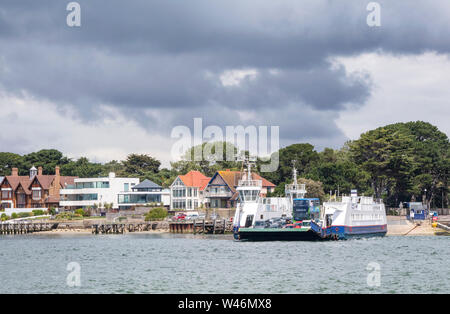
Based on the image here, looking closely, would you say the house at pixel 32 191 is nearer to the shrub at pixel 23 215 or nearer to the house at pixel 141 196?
the shrub at pixel 23 215

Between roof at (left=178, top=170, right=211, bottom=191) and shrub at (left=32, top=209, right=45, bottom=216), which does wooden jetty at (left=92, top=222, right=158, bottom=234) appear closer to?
shrub at (left=32, top=209, right=45, bottom=216)

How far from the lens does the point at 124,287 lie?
45.8m

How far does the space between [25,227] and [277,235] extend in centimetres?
5807

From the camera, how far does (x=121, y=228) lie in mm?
114062

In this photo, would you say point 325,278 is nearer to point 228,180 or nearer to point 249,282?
point 249,282

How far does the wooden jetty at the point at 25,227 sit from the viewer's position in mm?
A: 118938

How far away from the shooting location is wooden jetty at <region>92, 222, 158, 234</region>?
113375 millimetres

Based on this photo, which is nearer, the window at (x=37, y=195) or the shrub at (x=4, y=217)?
the shrub at (x=4, y=217)

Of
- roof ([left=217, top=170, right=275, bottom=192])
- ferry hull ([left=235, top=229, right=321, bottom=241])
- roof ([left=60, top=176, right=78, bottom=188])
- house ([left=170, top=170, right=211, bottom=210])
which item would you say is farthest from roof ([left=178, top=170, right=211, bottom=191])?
ferry hull ([left=235, top=229, right=321, bottom=241])

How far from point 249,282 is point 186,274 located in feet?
22.0

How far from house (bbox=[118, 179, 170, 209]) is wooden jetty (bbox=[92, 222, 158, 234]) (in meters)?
28.3

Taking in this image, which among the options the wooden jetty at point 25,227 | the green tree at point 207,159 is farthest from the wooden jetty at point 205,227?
the green tree at point 207,159

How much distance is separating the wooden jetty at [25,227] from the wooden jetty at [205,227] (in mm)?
25525
